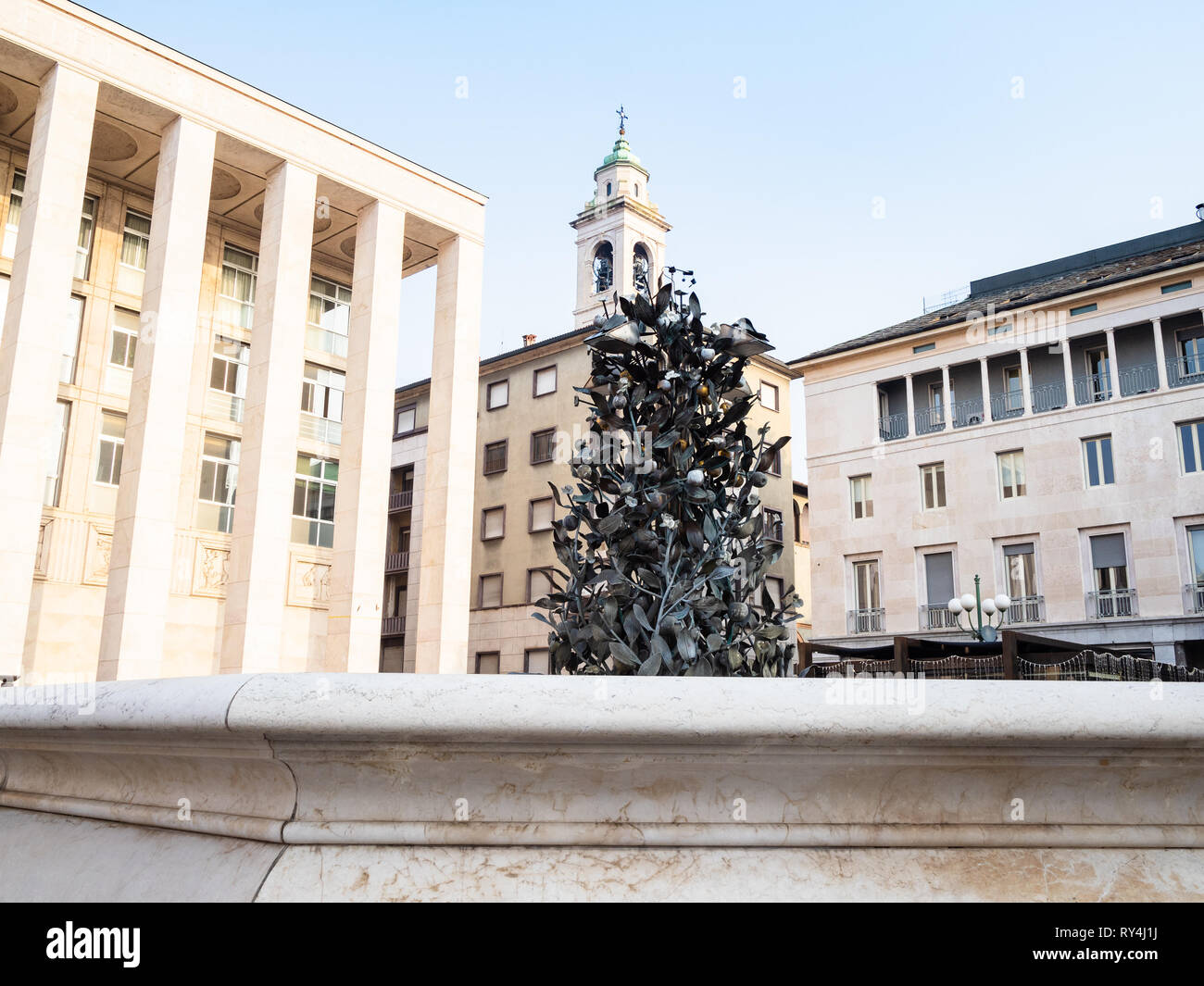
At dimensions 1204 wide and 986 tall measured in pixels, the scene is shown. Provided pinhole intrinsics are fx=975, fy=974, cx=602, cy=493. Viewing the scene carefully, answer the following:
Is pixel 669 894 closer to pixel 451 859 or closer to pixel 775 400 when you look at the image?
pixel 451 859

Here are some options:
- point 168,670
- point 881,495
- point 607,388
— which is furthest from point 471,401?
point 607,388

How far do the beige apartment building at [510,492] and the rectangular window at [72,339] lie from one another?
12.9m

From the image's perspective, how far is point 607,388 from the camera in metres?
4.27

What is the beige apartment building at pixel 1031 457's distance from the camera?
2828 cm

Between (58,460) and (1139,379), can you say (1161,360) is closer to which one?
(1139,379)

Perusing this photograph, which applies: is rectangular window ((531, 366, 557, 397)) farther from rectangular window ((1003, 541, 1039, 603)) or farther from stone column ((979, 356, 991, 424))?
rectangular window ((1003, 541, 1039, 603))

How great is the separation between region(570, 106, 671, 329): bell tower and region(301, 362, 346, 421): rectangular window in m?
35.2

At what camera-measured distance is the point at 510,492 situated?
1457 inches

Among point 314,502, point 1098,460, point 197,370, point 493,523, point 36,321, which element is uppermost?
point 197,370

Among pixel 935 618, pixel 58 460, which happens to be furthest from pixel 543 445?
pixel 58 460

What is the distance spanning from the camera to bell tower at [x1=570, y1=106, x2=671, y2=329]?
6344 cm

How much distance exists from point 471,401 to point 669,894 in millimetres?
25848

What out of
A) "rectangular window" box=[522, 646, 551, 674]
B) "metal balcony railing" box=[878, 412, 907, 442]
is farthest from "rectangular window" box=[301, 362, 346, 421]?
"metal balcony railing" box=[878, 412, 907, 442]

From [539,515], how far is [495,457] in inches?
143
